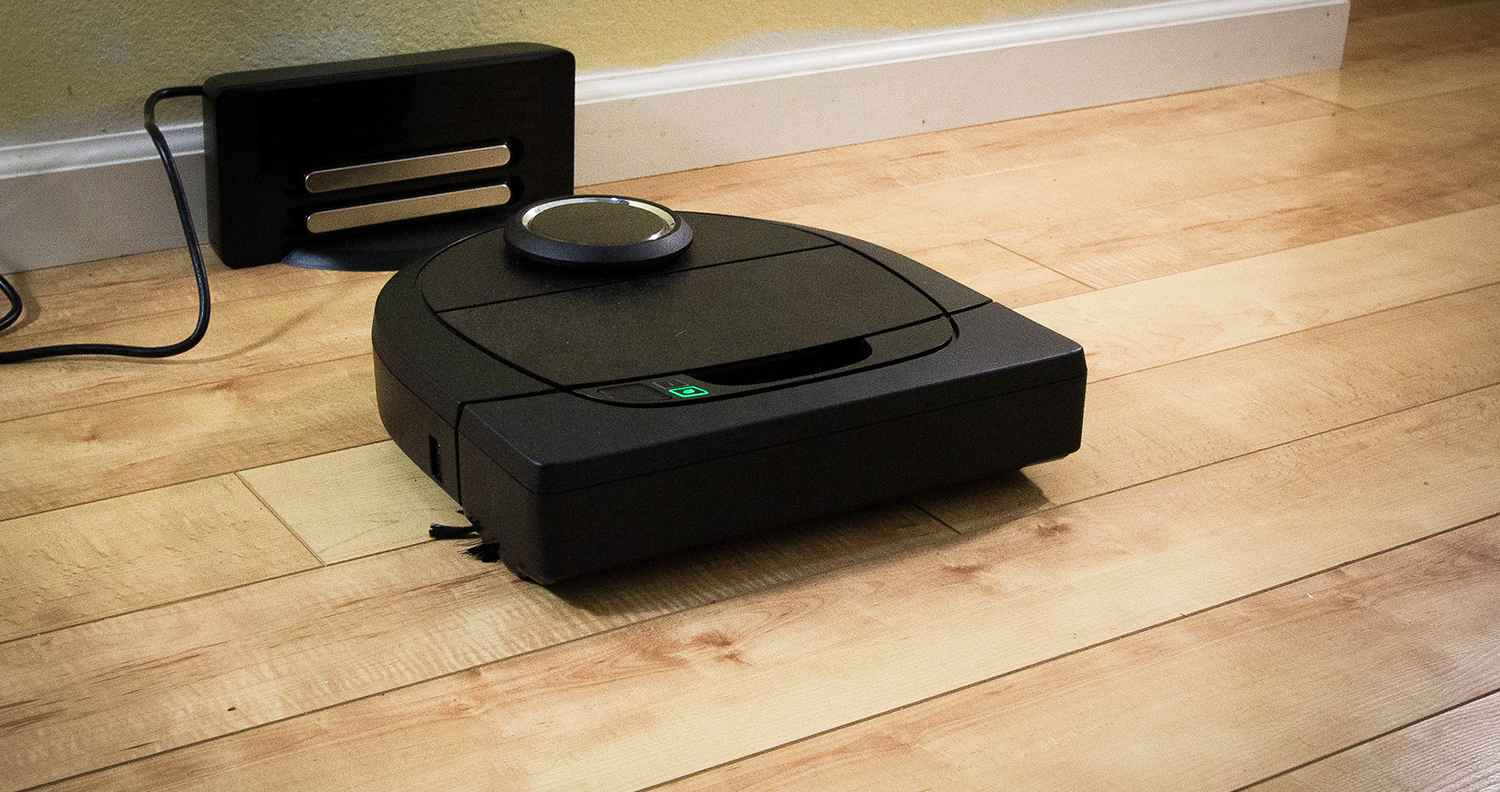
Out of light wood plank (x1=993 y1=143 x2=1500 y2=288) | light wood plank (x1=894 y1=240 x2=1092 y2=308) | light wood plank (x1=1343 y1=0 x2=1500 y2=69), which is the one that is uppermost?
light wood plank (x1=1343 y1=0 x2=1500 y2=69)

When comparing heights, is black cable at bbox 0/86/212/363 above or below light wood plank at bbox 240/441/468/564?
above

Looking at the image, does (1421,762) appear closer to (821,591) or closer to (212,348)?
(821,591)

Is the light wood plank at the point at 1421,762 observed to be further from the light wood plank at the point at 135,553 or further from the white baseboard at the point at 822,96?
the white baseboard at the point at 822,96

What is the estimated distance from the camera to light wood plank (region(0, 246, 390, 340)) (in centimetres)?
122

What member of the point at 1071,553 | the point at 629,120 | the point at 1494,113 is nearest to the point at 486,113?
the point at 629,120

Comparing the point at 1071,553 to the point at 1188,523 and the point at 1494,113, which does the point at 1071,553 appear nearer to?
the point at 1188,523

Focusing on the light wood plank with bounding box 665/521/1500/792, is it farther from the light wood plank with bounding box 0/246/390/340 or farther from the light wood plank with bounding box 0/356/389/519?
the light wood plank with bounding box 0/246/390/340

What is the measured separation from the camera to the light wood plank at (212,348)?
109 centimetres

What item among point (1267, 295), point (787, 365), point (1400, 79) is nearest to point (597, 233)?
point (787, 365)

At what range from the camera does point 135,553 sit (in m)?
0.87

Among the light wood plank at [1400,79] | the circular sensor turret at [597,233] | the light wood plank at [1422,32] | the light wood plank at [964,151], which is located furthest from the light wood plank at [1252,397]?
the light wood plank at [1422,32]

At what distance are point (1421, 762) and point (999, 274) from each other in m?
0.75

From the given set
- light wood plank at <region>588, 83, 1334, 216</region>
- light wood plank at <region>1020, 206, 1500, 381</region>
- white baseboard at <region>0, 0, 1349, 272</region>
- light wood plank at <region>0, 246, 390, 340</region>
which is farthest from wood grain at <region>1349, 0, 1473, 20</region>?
light wood plank at <region>0, 246, 390, 340</region>

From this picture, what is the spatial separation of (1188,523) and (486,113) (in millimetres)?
827
